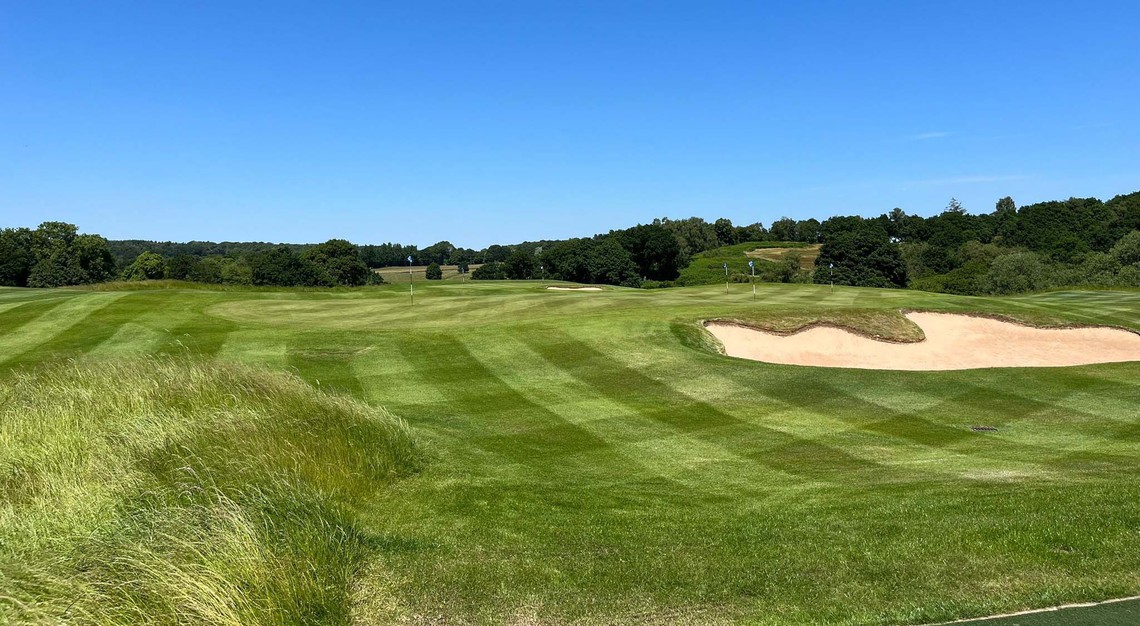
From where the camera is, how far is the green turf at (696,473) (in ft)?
22.7

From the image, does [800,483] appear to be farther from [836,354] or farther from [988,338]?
[988,338]

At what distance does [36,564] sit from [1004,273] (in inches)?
4548

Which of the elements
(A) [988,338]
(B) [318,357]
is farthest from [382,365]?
(A) [988,338]

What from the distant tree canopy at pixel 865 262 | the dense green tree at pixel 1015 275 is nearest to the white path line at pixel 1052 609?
the dense green tree at pixel 1015 275

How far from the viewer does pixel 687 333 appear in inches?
1043

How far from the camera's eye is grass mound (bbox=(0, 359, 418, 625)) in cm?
620

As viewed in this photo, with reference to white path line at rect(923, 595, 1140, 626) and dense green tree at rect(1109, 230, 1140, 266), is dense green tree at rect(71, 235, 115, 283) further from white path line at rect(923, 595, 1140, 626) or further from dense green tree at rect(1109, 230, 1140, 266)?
dense green tree at rect(1109, 230, 1140, 266)

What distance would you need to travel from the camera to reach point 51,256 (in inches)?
4751

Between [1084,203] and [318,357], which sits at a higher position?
[1084,203]

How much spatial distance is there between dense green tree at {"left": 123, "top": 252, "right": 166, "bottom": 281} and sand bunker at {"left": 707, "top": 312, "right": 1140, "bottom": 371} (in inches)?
5938

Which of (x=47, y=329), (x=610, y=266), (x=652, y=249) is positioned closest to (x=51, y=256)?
(x=610, y=266)

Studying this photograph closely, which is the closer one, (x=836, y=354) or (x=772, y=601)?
(x=772, y=601)

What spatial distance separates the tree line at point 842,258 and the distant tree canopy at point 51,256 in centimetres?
19

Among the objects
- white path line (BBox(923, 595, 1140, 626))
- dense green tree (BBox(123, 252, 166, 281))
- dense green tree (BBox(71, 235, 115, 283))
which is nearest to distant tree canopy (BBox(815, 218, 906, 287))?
white path line (BBox(923, 595, 1140, 626))
